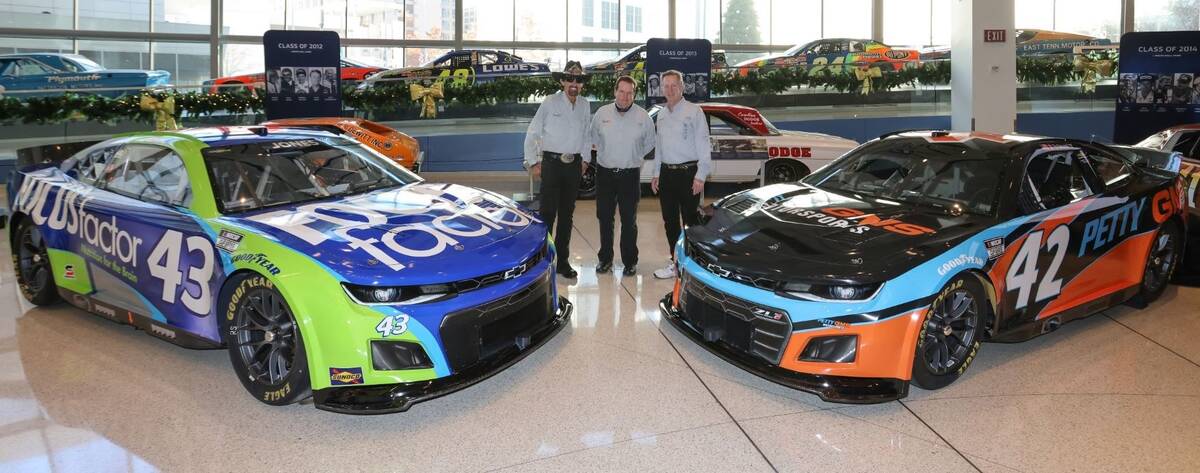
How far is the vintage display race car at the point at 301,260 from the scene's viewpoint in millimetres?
3479

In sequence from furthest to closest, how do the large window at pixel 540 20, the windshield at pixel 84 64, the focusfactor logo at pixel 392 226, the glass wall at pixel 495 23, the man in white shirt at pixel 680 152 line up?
the large window at pixel 540 20
the glass wall at pixel 495 23
the windshield at pixel 84 64
the man in white shirt at pixel 680 152
the focusfactor logo at pixel 392 226

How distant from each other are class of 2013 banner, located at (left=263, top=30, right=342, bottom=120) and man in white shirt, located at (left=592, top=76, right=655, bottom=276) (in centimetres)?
647

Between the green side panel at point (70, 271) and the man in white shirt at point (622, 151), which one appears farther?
the man in white shirt at point (622, 151)

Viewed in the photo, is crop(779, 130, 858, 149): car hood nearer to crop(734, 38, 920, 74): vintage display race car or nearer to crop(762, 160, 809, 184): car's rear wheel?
crop(762, 160, 809, 184): car's rear wheel

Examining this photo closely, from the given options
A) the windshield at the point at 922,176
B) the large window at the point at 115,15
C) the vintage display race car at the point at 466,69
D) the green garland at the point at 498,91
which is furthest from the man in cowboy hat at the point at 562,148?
the large window at the point at 115,15

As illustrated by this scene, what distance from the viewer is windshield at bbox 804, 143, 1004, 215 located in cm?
439

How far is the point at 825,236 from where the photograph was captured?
407 cm

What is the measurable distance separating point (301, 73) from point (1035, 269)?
31.8ft

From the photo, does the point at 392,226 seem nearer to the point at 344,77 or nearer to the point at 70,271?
the point at 70,271

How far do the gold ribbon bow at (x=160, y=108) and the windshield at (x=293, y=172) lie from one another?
27.5 ft

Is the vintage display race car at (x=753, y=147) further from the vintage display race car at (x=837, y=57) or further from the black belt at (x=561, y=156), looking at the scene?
the vintage display race car at (x=837, y=57)

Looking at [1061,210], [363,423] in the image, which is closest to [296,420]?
[363,423]

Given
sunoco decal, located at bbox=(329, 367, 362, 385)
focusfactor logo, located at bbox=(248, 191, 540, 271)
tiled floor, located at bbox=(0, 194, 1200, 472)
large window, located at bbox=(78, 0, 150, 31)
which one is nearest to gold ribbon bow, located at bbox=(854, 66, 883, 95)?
tiled floor, located at bbox=(0, 194, 1200, 472)

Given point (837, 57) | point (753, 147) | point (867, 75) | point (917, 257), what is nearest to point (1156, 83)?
point (867, 75)
